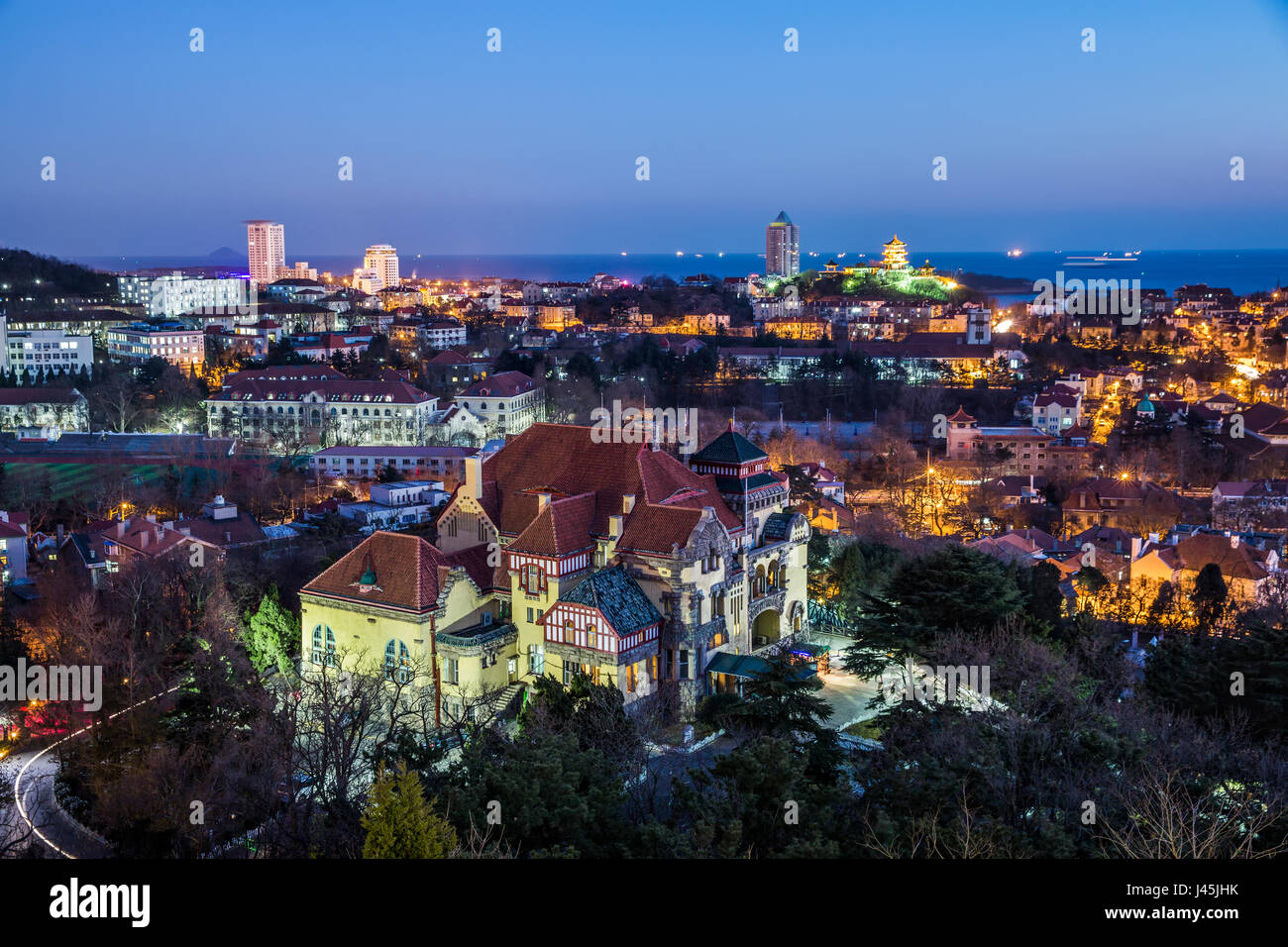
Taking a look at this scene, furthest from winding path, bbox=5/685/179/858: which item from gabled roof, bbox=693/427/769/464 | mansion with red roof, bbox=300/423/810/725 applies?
gabled roof, bbox=693/427/769/464

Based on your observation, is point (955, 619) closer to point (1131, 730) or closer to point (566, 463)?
point (1131, 730)

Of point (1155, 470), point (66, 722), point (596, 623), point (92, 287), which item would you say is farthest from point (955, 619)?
point (92, 287)

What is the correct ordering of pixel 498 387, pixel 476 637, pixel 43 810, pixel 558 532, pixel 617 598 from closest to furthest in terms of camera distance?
pixel 43 810 < pixel 617 598 < pixel 476 637 < pixel 558 532 < pixel 498 387

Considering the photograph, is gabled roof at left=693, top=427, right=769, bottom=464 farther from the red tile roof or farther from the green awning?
the green awning

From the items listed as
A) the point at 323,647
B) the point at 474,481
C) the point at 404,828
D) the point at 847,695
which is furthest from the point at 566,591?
the point at 404,828

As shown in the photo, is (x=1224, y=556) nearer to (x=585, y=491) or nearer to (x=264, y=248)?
(x=585, y=491)

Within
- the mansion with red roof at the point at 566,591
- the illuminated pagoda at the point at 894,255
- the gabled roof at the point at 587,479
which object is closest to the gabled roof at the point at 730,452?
the gabled roof at the point at 587,479
